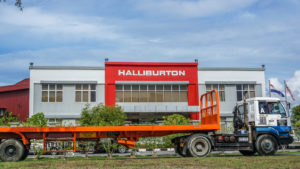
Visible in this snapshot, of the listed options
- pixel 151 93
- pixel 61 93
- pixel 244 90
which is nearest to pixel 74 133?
pixel 61 93

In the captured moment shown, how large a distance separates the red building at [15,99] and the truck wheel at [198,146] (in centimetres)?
3651

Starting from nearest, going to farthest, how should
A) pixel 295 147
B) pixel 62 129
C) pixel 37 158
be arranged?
pixel 62 129 < pixel 37 158 < pixel 295 147

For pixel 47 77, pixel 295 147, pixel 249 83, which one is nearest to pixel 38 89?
pixel 47 77

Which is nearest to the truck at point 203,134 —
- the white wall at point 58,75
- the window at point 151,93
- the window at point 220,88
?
the window at point 151,93

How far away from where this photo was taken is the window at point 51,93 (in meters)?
41.6

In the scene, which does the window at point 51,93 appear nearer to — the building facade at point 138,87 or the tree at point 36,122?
the building facade at point 138,87

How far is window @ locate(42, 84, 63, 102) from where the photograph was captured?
1638 inches

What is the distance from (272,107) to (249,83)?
27769 mm

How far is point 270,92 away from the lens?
137 ft

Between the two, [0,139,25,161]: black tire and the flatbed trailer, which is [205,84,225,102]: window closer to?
the flatbed trailer

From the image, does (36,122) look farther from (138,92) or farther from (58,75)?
(138,92)

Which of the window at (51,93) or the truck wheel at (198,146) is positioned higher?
the window at (51,93)

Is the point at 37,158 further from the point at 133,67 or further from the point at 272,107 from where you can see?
the point at 133,67

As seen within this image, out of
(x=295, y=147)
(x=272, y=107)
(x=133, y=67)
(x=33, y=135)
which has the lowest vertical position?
(x=295, y=147)
